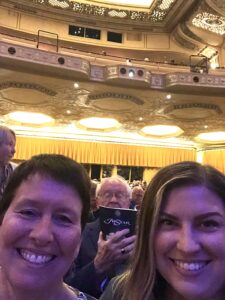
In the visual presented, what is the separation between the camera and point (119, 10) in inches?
728

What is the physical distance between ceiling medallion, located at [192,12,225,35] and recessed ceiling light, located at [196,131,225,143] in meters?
4.69

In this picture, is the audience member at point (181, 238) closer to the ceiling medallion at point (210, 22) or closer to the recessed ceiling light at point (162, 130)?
the recessed ceiling light at point (162, 130)

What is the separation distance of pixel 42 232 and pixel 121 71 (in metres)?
12.0

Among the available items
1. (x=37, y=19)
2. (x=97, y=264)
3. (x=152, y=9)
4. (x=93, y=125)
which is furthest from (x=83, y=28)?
(x=97, y=264)

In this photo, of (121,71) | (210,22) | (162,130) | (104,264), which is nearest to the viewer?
(104,264)

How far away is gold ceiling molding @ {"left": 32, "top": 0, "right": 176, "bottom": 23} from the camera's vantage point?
17.8m

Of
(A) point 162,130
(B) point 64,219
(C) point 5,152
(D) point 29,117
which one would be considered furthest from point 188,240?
(A) point 162,130

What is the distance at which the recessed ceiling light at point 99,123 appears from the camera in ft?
53.4

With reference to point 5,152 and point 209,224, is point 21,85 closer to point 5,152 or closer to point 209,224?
point 5,152

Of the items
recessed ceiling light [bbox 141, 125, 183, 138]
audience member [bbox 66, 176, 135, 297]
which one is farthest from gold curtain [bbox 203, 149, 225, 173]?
audience member [bbox 66, 176, 135, 297]

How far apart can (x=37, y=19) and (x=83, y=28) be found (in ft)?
7.39

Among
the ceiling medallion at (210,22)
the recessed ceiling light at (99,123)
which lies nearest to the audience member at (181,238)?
the recessed ceiling light at (99,123)

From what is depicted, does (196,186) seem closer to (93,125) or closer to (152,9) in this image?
(93,125)

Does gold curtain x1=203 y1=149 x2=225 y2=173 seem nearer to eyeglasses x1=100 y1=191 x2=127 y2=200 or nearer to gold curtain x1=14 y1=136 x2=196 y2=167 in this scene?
gold curtain x1=14 y1=136 x2=196 y2=167
